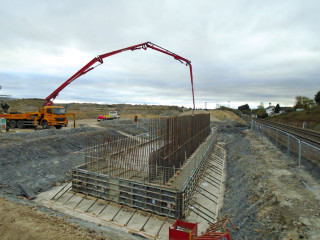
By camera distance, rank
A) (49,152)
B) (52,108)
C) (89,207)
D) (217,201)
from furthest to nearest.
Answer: (52,108) < (49,152) < (217,201) < (89,207)

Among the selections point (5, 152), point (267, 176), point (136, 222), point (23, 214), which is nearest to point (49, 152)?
point (5, 152)

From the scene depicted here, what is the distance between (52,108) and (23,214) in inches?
678

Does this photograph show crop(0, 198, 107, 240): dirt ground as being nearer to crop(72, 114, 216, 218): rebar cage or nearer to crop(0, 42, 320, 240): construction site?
crop(0, 42, 320, 240): construction site

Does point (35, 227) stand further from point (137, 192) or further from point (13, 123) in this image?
point (13, 123)

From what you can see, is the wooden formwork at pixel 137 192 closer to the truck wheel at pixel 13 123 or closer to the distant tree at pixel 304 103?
the truck wheel at pixel 13 123

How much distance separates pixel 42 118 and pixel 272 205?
23.2 m

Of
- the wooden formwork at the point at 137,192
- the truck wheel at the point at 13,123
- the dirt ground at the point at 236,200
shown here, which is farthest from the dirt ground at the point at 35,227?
the truck wheel at the point at 13,123

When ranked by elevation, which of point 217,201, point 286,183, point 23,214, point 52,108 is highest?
point 52,108

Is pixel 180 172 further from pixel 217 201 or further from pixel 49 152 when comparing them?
pixel 49 152

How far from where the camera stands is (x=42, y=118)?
23.0 meters

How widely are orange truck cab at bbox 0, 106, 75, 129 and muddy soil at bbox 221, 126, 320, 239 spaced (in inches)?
745

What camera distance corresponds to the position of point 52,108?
2230cm

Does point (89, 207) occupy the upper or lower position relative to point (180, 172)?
lower

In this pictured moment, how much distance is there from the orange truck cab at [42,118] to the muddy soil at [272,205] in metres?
18.9
